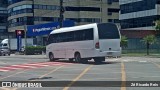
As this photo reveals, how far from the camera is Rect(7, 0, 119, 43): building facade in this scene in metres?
84.8

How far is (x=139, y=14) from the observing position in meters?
74.8

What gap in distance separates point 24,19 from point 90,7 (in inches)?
647

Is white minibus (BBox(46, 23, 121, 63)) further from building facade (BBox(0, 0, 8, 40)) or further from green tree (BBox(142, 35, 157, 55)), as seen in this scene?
building facade (BBox(0, 0, 8, 40))

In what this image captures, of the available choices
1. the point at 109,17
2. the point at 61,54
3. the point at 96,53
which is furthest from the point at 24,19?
the point at 96,53

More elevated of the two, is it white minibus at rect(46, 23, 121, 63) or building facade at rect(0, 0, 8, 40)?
building facade at rect(0, 0, 8, 40)

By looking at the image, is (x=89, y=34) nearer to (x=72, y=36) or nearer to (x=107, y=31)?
(x=107, y=31)

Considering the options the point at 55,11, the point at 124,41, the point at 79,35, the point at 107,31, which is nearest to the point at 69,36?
the point at 79,35

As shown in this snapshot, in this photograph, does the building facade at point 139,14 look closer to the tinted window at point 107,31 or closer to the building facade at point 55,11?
the building facade at point 55,11

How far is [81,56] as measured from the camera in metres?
29.3

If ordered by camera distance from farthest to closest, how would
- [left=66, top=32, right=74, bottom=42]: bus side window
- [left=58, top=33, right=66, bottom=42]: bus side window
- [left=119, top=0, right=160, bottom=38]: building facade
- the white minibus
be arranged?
[left=119, top=0, right=160, bottom=38]: building facade < [left=58, top=33, right=66, bottom=42]: bus side window < [left=66, top=32, right=74, bottom=42]: bus side window < the white minibus

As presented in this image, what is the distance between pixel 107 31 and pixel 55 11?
6053 centimetres

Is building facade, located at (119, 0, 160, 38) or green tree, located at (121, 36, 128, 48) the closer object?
green tree, located at (121, 36, 128, 48)

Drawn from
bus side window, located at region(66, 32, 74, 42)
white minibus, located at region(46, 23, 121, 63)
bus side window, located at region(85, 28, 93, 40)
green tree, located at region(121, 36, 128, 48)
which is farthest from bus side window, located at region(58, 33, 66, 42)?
green tree, located at region(121, 36, 128, 48)

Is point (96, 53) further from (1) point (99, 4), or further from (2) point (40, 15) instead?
(1) point (99, 4)
